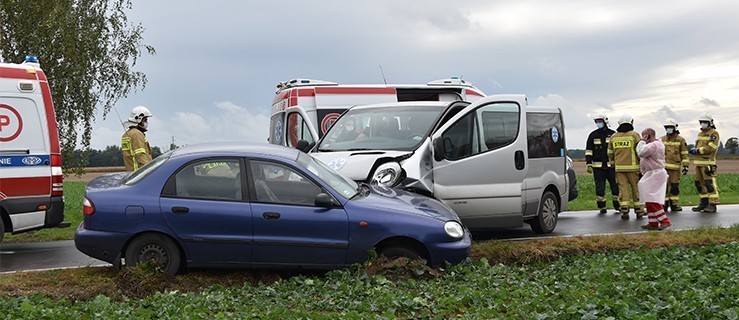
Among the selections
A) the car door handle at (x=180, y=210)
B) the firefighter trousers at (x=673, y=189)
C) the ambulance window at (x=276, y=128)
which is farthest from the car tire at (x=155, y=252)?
the firefighter trousers at (x=673, y=189)

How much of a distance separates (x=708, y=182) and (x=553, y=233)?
6062mm

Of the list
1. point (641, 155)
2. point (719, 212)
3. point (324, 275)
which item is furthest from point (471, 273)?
point (719, 212)

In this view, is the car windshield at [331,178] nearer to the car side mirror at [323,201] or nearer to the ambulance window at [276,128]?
the car side mirror at [323,201]

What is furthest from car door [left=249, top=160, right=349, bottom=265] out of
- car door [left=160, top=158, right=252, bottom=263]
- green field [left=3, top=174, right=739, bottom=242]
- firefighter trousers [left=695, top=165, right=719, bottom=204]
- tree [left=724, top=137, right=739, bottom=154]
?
tree [left=724, top=137, right=739, bottom=154]

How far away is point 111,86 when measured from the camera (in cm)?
2358

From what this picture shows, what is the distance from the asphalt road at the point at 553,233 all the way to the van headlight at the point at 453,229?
11.3ft

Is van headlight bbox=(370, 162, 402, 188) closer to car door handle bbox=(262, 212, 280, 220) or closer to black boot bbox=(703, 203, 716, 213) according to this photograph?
car door handle bbox=(262, 212, 280, 220)

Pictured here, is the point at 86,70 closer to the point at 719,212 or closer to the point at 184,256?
the point at 184,256

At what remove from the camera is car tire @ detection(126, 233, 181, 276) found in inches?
316

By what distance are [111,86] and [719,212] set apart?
17459 mm

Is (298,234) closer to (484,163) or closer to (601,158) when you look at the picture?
(484,163)

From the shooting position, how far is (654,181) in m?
12.5

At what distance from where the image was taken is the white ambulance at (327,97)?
15.5m

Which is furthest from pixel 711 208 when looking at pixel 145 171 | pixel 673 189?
pixel 145 171
